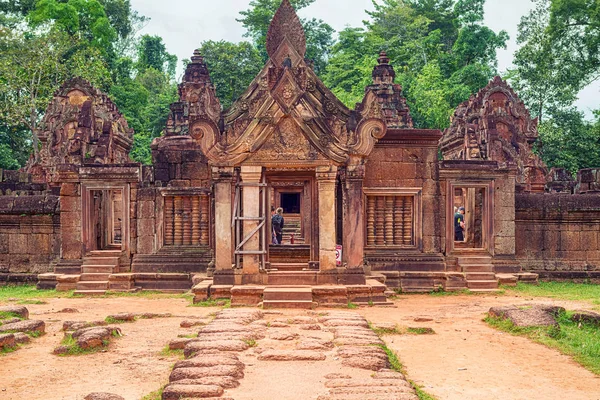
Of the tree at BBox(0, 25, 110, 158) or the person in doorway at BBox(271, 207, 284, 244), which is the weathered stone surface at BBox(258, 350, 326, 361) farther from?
the tree at BBox(0, 25, 110, 158)

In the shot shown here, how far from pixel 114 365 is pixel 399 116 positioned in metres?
18.0

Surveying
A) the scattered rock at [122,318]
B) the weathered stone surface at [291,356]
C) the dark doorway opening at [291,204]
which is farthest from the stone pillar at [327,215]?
the dark doorway opening at [291,204]

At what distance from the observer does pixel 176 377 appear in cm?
589

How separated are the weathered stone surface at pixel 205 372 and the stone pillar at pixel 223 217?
224 inches

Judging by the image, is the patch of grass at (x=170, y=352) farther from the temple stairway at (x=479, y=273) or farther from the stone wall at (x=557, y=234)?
the stone wall at (x=557, y=234)

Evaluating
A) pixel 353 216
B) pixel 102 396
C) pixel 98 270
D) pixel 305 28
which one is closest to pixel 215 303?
pixel 353 216

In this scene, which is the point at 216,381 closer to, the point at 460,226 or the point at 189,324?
the point at 189,324

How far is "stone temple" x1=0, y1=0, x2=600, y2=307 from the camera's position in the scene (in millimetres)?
11672

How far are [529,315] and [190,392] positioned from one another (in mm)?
5644

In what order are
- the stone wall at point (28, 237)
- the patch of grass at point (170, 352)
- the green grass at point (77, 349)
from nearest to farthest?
the patch of grass at point (170, 352)
the green grass at point (77, 349)
the stone wall at point (28, 237)

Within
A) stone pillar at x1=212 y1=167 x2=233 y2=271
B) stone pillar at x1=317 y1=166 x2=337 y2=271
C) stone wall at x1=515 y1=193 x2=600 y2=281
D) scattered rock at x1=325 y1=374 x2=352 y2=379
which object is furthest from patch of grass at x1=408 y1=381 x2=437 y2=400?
stone wall at x1=515 y1=193 x2=600 y2=281

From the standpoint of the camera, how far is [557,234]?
51.2ft

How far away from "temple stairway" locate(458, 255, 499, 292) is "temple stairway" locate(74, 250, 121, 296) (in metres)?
7.37

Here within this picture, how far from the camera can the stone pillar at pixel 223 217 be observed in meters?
11.8
